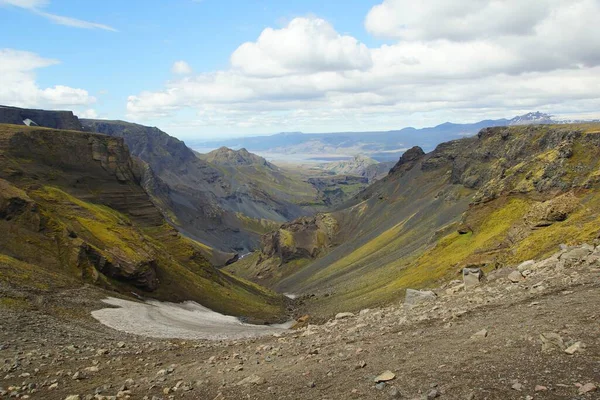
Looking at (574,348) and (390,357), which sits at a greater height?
(574,348)

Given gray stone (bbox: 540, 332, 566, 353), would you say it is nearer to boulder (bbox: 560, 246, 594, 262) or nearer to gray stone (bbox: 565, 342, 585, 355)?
gray stone (bbox: 565, 342, 585, 355)

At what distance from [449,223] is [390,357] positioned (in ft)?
279

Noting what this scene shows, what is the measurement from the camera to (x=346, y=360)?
18.0 m

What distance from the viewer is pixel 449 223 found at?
97688 mm

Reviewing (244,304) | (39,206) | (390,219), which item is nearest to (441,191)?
(390,219)

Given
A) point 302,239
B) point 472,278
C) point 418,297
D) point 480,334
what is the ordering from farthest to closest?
point 302,239, point 418,297, point 472,278, point 480,334

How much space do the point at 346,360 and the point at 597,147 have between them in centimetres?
7124

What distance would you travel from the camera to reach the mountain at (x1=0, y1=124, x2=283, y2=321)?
51250 mm

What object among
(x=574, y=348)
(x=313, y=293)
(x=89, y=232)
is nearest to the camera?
(x=574, y=348)

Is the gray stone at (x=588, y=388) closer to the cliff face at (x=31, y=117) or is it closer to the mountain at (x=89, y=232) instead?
the mountain at (x=89, y=232)

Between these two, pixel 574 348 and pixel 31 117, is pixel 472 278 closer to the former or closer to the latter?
pixel 574 348

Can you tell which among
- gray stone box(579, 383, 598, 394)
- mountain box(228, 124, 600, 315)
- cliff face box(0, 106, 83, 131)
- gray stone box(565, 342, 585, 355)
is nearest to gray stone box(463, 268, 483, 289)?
mountain box(228, 124, 600, 315)

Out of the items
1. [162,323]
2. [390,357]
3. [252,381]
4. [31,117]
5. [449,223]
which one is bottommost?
[162,323]

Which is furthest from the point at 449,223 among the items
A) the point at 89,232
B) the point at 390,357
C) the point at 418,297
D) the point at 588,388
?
the point at 588,388
